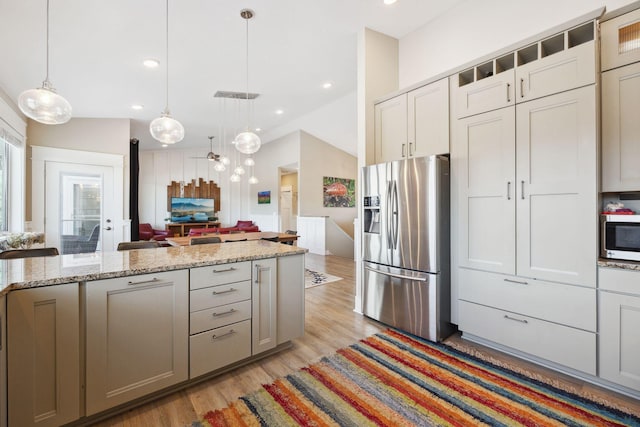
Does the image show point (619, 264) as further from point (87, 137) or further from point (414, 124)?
point (87, 137)

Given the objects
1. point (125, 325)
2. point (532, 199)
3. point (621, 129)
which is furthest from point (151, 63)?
point (621, 129)

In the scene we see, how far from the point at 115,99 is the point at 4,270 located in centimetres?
392

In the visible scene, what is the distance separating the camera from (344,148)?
8.66 meters

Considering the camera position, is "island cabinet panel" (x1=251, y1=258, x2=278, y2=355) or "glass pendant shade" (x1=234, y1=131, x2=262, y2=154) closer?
"island cabinet panel" (x1=251, y1=258, x2=278, y2=355)

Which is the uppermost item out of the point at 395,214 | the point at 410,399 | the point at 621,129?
the point at 621,129

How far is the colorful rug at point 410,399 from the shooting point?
1.68m

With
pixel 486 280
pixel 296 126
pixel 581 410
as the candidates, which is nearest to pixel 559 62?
pixel 486 280

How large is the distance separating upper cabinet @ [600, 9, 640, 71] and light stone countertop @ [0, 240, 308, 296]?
8.71 feet

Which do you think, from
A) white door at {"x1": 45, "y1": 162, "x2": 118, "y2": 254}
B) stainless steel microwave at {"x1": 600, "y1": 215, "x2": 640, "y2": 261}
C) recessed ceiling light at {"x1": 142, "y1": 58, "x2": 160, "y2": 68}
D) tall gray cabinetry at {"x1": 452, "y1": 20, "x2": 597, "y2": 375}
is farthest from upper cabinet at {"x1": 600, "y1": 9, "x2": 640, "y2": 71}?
white door at {"x1": 45, "y1": 162, "x2": 118, "y2": 254}

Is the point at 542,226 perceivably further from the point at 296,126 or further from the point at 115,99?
the point at 296,126

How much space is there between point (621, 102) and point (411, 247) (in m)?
1.78

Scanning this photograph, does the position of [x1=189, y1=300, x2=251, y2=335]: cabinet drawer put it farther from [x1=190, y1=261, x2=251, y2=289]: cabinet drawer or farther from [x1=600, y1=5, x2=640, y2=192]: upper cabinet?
[x1=600, y1=5, x2=640, y2=192]: upper cabinet

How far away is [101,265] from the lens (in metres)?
1.82

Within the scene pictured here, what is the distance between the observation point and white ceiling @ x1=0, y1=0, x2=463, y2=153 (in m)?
2.74
